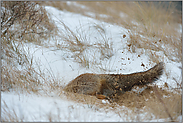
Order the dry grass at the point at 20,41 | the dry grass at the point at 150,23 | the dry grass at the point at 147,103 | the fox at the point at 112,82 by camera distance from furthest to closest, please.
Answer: the dry grass at the point at 150,23, the fox at the point at 112,82, the dry grass at the point at 20,41, the dry grass at the point at 147,103

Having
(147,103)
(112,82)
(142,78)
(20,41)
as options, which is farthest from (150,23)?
(20,41)

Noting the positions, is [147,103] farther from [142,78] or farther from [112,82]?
[112,82]

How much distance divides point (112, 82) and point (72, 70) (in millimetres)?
998

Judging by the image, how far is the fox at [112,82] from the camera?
2781mm

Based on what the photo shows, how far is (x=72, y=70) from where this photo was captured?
3.46 metres

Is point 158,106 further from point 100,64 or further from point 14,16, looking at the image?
point 14,16

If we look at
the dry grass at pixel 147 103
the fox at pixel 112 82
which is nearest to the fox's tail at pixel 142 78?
the fox at pixel 112 82

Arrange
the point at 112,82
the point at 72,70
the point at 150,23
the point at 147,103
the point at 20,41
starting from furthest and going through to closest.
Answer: the point at 150,23
the point at 20,41
the point at 72,70
the point at 112,82
the point at 147,103

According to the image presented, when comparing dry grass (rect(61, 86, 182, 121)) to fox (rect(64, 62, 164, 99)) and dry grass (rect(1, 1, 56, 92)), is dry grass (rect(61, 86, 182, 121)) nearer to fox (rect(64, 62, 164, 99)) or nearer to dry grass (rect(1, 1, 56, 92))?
fox (rect(64, 62, 164, 99))

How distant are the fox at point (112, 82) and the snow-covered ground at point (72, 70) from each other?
218mm

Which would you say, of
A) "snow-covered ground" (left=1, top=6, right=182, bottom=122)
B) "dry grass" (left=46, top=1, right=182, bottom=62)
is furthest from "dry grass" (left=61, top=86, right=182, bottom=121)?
"dry grass" (left=46, top=1, right=182, bottom=62)

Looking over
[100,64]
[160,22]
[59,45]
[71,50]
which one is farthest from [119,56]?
[160,22]

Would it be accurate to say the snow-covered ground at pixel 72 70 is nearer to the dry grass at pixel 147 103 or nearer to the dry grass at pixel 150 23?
the dry grass at pixel 147 103

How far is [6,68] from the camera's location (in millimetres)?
2766
